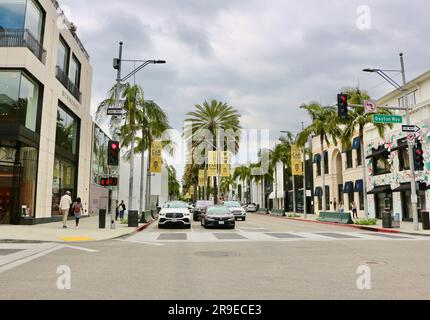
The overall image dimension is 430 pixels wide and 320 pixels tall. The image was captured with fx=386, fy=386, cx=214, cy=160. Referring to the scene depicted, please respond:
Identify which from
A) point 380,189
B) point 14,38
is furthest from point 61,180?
point 380,189

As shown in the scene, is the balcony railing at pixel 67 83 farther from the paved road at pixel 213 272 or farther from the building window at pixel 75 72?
the paved road at pixel 213 272

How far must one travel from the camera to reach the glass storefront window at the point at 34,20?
22.7 meters

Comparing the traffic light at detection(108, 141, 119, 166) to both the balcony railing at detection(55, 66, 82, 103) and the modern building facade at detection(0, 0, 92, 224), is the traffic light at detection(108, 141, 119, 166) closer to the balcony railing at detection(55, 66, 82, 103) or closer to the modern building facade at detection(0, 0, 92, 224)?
the modern building facade at detection(0, 0, 92, 224)

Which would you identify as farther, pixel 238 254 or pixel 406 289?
pixel 238 254

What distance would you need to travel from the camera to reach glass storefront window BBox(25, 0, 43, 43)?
2272 cm

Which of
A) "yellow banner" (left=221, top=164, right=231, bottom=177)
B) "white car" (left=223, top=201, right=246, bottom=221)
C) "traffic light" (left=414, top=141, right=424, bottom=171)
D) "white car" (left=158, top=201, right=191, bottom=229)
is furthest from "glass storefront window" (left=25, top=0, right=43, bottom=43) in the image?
"yellow banner" (left=221, top=164, right=231, bottom=177)

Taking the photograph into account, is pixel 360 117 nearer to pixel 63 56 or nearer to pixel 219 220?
pixel 219 220

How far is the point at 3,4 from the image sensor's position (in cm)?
2219

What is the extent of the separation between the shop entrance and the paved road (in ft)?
32.4

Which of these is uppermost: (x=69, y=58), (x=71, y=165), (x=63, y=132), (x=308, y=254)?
(x=69, y=58)

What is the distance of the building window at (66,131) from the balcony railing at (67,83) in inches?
71.9
